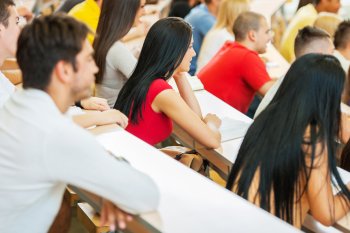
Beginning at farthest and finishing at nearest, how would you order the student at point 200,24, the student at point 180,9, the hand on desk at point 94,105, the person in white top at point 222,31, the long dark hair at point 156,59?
1. the student at point 180,9
2. the student at point 200,24
3. the person in white top at point 222,31
4. the long dark hair at point 156,59
5. the hand on desk at point 94,105

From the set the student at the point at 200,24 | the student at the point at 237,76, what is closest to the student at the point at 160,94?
the student at the point at 237,76

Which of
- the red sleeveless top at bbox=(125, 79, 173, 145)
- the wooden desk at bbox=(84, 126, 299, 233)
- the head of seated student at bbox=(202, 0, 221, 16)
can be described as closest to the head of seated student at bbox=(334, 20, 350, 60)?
the head of seated student at bbox=(202, 0, 221, 16)

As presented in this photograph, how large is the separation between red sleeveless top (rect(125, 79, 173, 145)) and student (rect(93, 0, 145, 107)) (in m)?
0.58

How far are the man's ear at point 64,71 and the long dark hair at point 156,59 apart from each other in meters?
0.97

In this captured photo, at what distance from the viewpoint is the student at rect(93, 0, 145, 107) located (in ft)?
9.46

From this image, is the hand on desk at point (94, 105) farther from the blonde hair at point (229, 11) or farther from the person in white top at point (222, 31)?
the blonde hair at point (229, 11)

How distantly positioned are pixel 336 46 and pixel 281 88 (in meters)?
2.25

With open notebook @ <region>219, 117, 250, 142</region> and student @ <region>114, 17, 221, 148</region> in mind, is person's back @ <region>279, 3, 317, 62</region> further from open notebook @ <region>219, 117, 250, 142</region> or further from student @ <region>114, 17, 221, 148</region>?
student @ <region>114, 17, 221, 148</region>

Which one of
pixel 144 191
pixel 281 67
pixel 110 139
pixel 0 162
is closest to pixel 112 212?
pixel 144 191

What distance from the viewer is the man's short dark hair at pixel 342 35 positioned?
3.72m

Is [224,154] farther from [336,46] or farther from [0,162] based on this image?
[336,46]

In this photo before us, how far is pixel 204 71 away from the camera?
339cm

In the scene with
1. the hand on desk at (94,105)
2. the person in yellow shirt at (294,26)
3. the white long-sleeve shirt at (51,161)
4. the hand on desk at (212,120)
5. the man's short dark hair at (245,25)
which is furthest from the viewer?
the person in yellow shirt at (294,26)

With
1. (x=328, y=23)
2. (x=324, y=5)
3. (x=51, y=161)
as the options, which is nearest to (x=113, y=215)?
(x=51, y=161)
